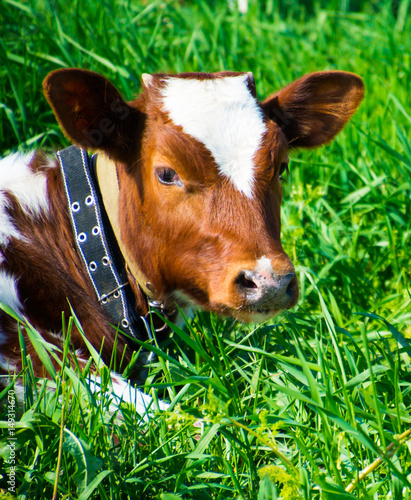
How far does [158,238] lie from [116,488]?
114cm

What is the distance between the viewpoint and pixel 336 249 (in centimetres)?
374

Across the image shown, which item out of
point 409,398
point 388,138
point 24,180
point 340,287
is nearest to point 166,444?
point 409,398

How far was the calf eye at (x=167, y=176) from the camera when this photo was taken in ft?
8.78

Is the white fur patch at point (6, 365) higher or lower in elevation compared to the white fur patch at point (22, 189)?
lower

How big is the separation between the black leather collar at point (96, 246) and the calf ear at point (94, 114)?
156mm

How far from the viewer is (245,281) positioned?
98.3 inches

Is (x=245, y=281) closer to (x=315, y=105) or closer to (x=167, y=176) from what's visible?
(x=167, y=176)

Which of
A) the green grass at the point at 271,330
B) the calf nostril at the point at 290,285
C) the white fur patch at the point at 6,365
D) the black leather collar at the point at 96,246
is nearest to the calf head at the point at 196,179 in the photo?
the calf nostril at the point at 290,285

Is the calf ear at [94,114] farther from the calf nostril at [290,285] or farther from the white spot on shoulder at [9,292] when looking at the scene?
the calf nostril at [290,285]

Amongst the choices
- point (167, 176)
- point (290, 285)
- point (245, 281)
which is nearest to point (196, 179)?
point (167, 176)

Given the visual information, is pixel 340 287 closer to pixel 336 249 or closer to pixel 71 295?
pixel 336 249

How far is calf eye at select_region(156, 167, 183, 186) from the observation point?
2676 millimetres

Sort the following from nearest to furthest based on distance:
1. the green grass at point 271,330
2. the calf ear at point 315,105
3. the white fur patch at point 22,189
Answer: the green grass at point 271,330
the white fur patch at point 22,189
the calf ear at point 315,105

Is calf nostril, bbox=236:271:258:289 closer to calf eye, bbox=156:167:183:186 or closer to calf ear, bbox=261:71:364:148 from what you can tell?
calf eye, bbox=156:167:183:186
